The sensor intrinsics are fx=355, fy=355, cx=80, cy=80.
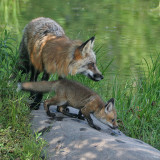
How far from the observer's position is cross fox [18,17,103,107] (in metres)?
5.53

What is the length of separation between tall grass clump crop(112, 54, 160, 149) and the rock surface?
874mm

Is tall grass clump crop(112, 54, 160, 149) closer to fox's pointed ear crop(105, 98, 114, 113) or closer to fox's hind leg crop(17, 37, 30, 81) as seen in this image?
fox's pointed ear crop(105, 98, 114, 113)

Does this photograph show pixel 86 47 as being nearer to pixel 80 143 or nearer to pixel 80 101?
pixel 80 101

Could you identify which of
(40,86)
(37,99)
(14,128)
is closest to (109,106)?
(40,86)

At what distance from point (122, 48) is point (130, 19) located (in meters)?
4.68

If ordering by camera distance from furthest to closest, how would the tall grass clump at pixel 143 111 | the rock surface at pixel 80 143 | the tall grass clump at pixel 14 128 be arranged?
the tall grass clump at pixel 143 111 < the tall grass clump at pixel 14 128 < the rock surface at pixel 80 143

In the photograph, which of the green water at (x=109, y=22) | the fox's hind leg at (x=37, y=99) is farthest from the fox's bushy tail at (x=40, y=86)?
the green water at (x=109, y=22)

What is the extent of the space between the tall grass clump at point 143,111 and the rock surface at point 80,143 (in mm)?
874

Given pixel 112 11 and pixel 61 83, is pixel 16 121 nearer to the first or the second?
pixel 61 83

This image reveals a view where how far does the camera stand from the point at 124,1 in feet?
67.4

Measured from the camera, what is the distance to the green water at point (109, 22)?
10.8 metres

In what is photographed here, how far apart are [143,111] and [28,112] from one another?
2208mm

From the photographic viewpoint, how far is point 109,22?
605 inches

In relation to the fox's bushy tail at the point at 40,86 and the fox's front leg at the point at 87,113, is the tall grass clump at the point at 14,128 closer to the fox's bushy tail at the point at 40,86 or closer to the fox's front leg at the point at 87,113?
the fox's bushy tail at the point at 40,86
